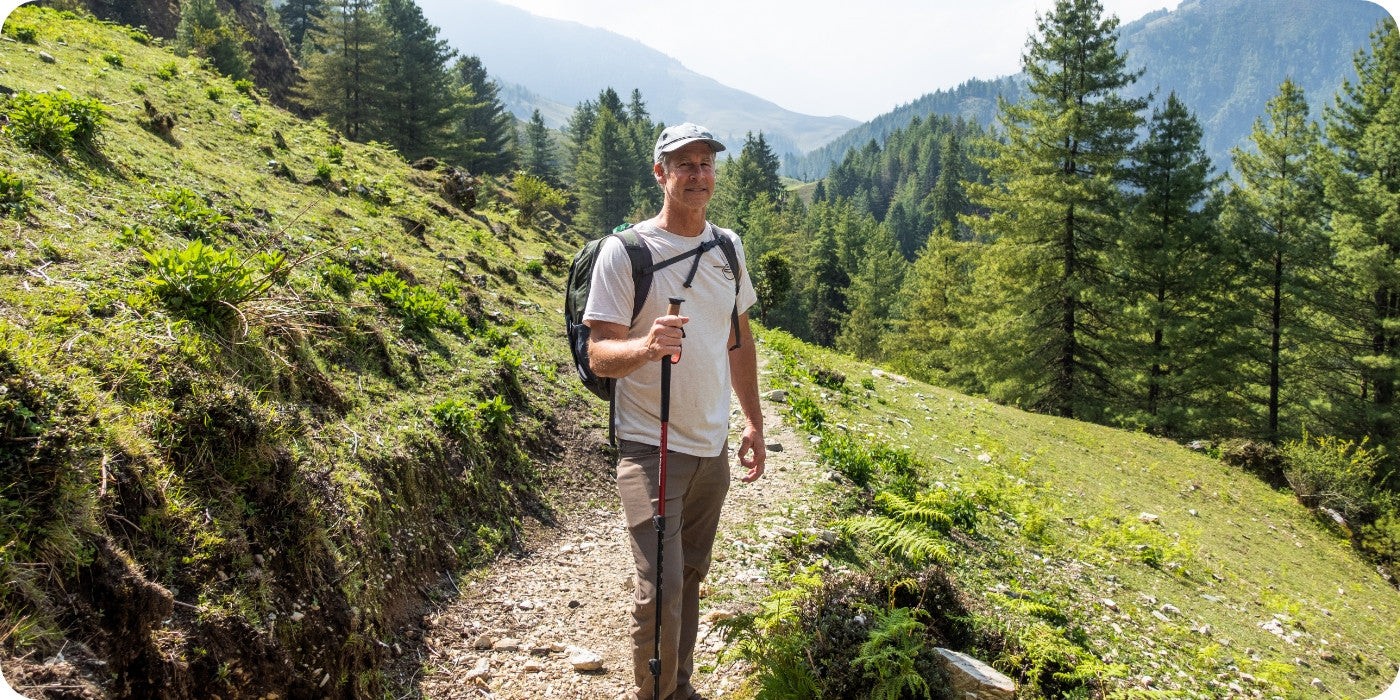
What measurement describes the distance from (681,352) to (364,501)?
2388 mm

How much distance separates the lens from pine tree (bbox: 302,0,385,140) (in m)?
36.4

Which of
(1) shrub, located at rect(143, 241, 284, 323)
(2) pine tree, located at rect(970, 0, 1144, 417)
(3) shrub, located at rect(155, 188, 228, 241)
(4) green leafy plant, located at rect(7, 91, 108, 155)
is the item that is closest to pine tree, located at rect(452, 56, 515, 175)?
(2) pine tree, located at rect(970, 0, 1144, 417)

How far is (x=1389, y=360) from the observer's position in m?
21.1

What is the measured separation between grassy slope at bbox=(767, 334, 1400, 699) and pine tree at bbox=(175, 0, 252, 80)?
101ft

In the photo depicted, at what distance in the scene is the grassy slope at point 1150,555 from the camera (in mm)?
5301

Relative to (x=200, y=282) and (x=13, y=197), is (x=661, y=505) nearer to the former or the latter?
(x=200, y=282)

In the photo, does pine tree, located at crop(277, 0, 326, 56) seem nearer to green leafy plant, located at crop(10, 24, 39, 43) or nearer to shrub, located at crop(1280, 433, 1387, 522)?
green leafy plant, located at crop(10, 24, 39, 43)

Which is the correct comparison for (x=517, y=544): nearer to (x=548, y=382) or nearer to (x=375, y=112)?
(x=548, y=382)

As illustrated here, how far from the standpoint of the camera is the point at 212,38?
92.2ft

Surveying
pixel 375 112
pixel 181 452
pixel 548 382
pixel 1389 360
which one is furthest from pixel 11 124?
pixel 375 112

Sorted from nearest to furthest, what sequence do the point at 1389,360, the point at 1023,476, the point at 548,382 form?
the point at 548,382
the point at 1023,476
the point at 1389,360

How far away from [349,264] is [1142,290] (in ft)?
88.0

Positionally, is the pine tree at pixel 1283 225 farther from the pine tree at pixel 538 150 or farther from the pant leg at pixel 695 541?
the pine tree at pixel 538 150

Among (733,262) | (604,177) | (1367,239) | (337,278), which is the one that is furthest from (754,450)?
(604,177)
